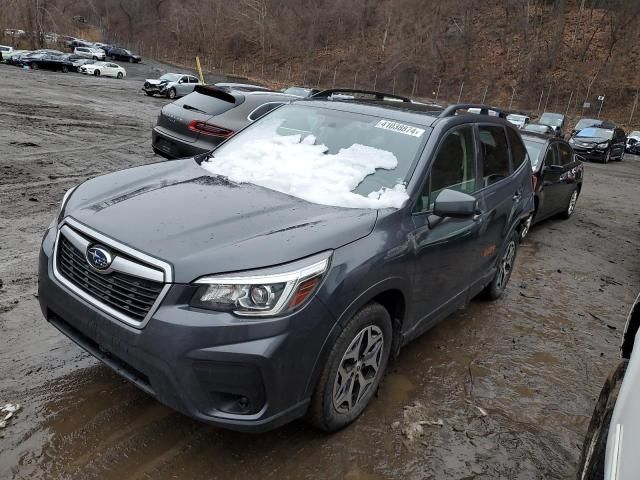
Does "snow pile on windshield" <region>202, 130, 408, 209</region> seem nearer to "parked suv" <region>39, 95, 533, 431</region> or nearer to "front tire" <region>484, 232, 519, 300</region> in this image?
"parked suv" <region>39, 95, 533, 431</region>

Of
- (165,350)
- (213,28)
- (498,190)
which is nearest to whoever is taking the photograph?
(165,350)

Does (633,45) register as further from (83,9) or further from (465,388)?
(83,9)

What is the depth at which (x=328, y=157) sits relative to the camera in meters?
3.56

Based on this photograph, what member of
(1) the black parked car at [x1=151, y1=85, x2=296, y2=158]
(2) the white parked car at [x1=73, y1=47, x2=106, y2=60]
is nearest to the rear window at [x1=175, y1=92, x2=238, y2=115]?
(1) the black parked car at [x1=151, y1=85, x2=296, y2=158]

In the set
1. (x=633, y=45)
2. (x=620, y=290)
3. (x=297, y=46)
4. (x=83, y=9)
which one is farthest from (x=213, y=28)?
(x=620, y=290)

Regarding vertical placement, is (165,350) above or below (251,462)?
above

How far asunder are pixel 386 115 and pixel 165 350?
2.36 meters

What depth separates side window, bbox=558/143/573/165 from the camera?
897 centimetres

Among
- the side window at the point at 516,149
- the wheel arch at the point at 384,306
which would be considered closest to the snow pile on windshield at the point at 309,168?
the wheel arch at the point at 384,306

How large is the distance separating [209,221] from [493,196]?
2.57 meters

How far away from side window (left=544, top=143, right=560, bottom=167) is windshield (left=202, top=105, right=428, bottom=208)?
215 inches

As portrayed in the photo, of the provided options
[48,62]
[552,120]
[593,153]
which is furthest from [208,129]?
[48,62]

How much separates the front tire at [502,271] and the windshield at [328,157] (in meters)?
2.07

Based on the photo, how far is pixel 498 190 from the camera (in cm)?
437
